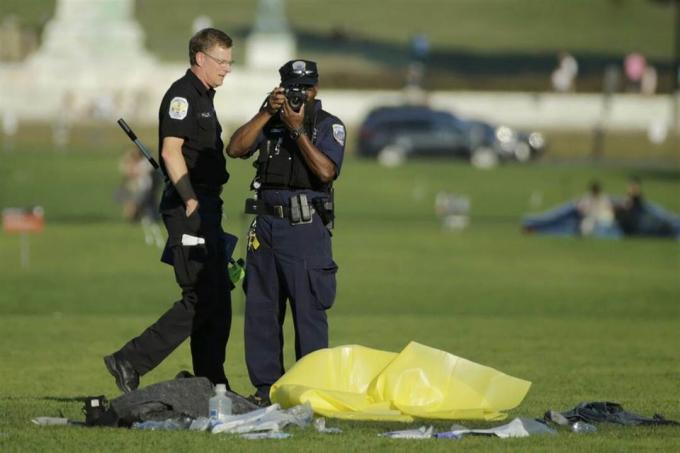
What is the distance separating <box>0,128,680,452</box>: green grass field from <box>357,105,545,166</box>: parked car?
311 cm

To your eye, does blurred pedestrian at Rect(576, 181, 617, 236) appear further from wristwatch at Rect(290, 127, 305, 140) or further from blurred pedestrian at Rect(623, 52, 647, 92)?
blurred pedestrian at Rect(623, 52, 647, 92)

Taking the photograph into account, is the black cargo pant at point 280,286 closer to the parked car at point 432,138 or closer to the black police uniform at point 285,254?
the black police uniform at point 285,254

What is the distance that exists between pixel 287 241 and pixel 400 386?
1.21 m

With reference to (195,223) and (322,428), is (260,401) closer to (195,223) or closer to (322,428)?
(322,428)

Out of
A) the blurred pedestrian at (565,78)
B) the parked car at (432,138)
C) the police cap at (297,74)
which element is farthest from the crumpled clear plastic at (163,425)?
the blurred pedestrian at (565,78)

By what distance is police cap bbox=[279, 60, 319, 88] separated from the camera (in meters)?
10.9

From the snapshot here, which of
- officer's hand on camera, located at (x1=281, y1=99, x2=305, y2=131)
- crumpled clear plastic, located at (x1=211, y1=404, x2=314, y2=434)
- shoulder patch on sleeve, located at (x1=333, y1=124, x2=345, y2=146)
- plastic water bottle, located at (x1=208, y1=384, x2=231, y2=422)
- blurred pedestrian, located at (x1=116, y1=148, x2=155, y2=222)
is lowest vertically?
blurred pedestrian, located at (x1=116, y1=148, x2=155, y2=222)

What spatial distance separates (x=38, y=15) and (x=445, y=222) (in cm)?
4670

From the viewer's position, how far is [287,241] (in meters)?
11.3

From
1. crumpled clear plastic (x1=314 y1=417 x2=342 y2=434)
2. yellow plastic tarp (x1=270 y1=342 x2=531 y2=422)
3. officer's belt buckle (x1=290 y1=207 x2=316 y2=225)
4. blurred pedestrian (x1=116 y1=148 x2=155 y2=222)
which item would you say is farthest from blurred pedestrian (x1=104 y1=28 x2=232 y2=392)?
blurred pedestrian (x1=116 y1=148 x2=155 y2=222)

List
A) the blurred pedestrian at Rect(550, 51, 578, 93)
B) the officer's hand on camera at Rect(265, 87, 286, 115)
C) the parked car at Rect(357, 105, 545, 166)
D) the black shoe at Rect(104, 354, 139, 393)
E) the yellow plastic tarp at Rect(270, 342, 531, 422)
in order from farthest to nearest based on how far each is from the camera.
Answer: the blurred pedestrian at Rect(550, 51, 578, 93) → the parked car at Rect(357, 105, 545, 166) → the black shoe at Rect(104, 354, 139, 393) → the officer's hand on camera at Rect(265, 87, 286, 115) → the yellow plastic tarp at Rect(270, 342, 531, 422)

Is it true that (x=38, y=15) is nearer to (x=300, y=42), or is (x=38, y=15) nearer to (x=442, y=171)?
(x=300, y=42)

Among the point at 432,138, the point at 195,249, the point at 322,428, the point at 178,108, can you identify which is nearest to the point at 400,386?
the point at 322,428

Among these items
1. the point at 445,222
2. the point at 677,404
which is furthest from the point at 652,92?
the point at 677,404
